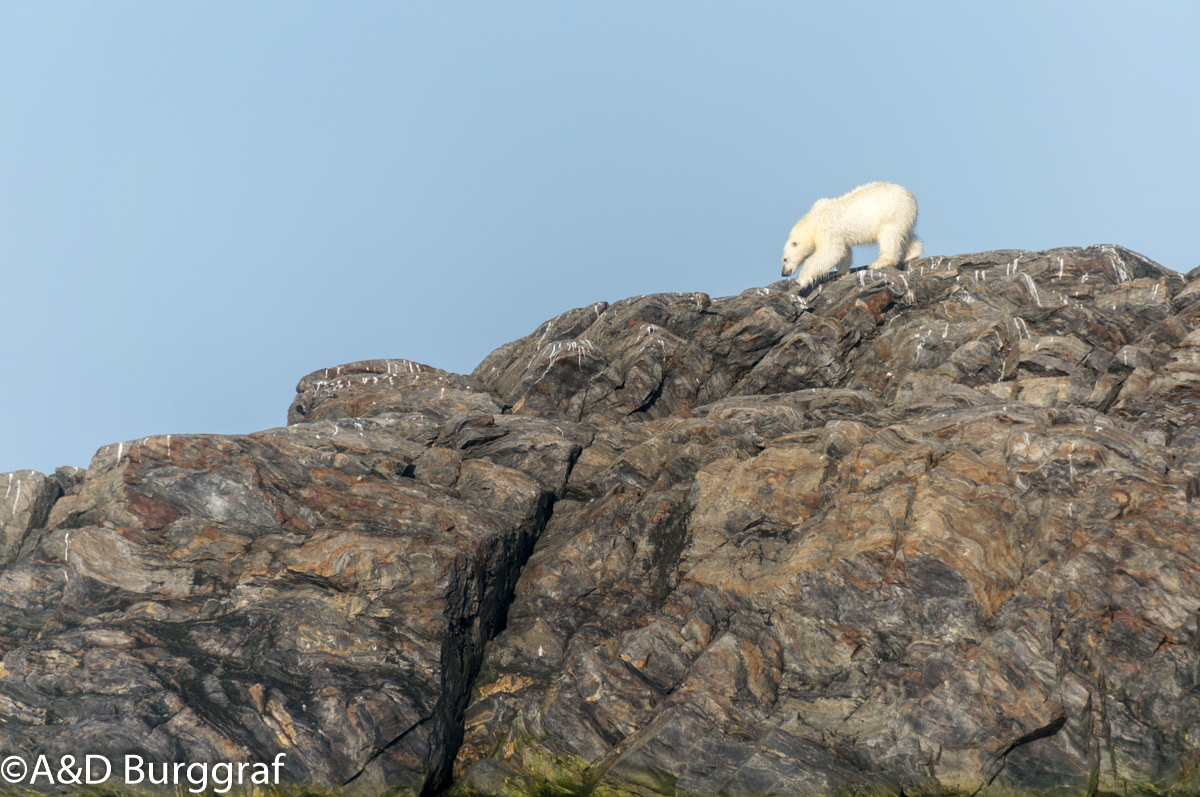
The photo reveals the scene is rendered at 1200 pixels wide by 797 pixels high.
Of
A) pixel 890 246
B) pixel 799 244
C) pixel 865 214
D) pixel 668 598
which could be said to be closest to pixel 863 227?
pixel 865 214

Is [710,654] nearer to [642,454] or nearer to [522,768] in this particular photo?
[522,768]

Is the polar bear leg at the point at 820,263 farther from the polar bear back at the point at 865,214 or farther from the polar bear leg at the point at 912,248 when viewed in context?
the polar bear leg at the point at 912,248

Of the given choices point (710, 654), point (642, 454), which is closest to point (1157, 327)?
point (642, 454)

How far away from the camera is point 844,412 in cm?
2631

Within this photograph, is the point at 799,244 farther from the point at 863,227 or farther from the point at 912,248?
the point at 912,248

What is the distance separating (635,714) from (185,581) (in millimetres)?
12038

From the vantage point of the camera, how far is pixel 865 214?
115 ft

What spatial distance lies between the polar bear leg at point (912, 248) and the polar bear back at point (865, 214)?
30.4 inches

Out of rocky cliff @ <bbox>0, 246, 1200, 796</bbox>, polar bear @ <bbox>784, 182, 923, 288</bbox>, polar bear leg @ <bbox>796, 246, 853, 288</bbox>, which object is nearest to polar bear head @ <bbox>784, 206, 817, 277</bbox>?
polar bear @ <bbox>784, 182, 923, 288</bbox>

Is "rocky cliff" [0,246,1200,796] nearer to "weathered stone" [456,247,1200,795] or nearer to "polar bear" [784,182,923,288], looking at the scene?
"weathered stone" [456,247,1200,795]

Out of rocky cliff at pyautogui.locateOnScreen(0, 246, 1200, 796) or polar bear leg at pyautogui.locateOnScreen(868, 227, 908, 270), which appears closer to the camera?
rocky cliff at pyautogui.locateOnScreen(0, 246, 1200, 796)

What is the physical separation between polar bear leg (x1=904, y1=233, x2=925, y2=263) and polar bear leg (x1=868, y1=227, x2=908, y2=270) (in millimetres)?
709

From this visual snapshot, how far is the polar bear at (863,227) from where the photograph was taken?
34.7 metres

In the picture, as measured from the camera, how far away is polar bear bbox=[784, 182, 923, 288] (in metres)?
34.7
